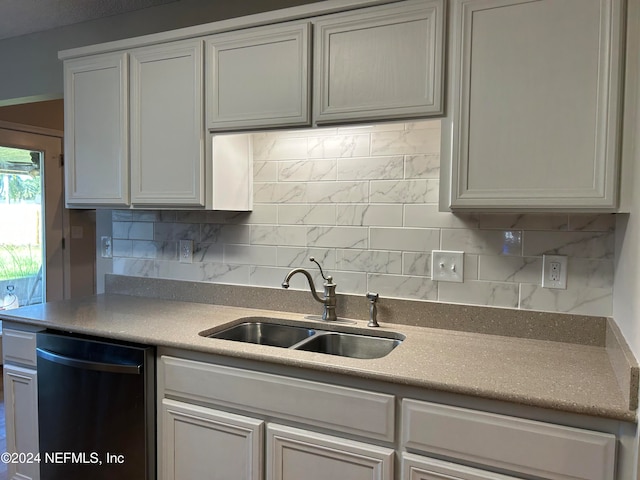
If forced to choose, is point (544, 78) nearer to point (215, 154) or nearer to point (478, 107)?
point (478, 107)

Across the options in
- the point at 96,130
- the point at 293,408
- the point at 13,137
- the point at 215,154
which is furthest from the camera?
the point at 13,137

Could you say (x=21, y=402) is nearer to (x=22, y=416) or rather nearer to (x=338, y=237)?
(x=22, y=416)

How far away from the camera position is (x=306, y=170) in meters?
2.17

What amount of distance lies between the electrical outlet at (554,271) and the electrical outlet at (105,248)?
2240 millimetres

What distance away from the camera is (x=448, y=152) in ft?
5.18

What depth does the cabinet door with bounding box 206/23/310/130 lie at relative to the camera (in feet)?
5.88

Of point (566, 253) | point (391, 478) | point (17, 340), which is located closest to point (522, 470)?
point (391, 478)

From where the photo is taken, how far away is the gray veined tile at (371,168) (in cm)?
199

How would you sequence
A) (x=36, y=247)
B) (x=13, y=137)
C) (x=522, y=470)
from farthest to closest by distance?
A: (x=36, y=247) < (x=13, y=137) < (x=522, y=470)

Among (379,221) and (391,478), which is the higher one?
(379,221)

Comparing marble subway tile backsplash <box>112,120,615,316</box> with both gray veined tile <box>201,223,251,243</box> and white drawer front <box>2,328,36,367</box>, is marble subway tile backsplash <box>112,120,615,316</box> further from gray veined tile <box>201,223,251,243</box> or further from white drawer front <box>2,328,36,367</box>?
white drawer front <box>2,328,36,367</box>

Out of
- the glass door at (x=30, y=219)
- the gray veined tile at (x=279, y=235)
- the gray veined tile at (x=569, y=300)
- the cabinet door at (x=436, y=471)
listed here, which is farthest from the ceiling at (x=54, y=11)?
the cabinet door at (x=436, y=471)

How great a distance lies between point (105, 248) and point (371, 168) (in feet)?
5.38

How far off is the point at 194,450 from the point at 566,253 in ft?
5.13
